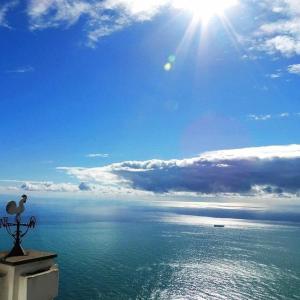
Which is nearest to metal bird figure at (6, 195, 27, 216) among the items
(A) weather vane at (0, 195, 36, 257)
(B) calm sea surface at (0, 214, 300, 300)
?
(A) weather vane at (0, 195, 36, 257)

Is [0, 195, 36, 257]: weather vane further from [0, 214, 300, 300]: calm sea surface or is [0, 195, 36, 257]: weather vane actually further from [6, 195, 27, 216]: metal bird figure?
[0, 214, 300, 300]: calm sea surface

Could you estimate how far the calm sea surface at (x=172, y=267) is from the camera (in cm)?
8031

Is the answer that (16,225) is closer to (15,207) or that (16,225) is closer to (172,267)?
(15,207)

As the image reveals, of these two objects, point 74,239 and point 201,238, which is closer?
point 74,239

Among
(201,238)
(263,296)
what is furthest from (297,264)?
(201,238)

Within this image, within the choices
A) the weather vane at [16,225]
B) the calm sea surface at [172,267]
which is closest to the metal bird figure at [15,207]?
the weather vane at [16,225]

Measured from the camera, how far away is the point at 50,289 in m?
7.52

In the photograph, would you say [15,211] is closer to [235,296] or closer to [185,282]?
[235,296]

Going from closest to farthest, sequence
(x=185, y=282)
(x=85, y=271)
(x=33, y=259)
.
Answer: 1. (x=33, y=259)
2. (x=185, y=282)
3. (x=85, y=271)

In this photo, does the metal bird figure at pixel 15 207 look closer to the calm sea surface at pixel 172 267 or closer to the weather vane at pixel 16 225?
the weather vane at pixel 16 225

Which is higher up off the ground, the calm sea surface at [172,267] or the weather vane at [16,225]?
the weather vane at [16,225]

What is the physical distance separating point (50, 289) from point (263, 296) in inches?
3230

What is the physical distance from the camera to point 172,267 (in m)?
105

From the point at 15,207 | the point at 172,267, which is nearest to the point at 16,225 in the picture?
the point at 15,207
